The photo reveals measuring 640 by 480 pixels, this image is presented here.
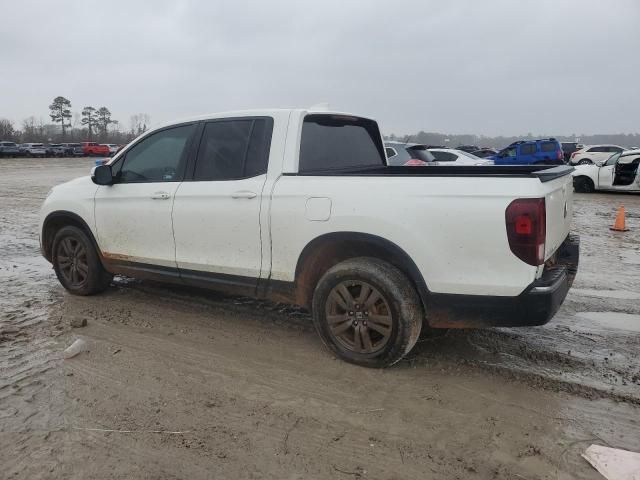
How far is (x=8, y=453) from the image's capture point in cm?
282

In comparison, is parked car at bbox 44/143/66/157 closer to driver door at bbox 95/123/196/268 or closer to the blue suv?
the blue suv

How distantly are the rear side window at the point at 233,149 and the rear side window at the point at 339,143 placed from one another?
13.4 inches

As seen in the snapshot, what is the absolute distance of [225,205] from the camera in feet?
14.1

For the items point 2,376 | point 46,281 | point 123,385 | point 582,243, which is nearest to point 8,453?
point 123,385

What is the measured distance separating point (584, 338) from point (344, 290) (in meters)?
2.21

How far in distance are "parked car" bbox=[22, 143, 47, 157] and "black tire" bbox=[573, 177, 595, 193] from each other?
159 feet

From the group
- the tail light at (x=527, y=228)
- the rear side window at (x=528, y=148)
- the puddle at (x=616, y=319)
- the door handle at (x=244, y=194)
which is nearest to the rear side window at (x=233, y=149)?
the door handle at (x=244, y=194)

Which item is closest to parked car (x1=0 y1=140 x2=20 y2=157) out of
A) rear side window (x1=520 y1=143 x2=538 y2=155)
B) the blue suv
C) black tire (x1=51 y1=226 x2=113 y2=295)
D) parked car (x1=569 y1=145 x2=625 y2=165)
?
the blue suv

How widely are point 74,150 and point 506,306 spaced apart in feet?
Answer: 190

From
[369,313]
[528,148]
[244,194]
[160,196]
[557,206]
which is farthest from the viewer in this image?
[528,148]

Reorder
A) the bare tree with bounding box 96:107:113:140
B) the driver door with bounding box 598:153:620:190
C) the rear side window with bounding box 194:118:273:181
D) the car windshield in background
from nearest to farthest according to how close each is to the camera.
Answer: the rear side window with bounding box 194:118:273:181 → the car windshield in background → the driver door with bounding box 598:153:620:190 → the bare tree with bounding box 96:107:113:140

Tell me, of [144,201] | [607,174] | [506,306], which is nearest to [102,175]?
[144,201]

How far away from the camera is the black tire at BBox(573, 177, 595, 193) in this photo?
1777 centimetres

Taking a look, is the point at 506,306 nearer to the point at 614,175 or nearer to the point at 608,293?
the point at 608,293
